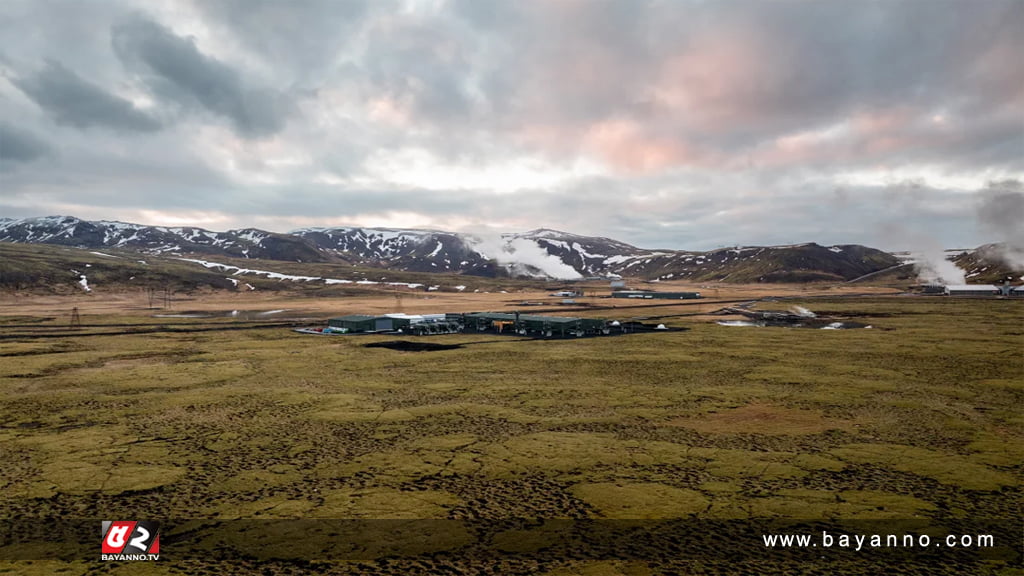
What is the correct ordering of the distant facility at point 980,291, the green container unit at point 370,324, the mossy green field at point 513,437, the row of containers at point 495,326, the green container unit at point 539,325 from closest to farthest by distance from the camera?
the mossy green field at point 513,437, the green container unit at point 539,325, the row of containers at point 495,326, the green container unit at point 370,324, the distant facility at point 980,291

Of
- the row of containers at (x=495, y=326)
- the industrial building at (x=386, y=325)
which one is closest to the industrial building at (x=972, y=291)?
the row of containers at (x=495, y=326)

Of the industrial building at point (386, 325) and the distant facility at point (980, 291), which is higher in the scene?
the distant facility at point (980, 291)

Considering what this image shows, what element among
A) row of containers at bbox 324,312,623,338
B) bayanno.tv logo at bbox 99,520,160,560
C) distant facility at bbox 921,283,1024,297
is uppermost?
distant facility at bbox 921,283,1024,297

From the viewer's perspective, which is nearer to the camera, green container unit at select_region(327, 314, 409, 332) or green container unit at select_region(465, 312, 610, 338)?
green container unit at select_region(465, 312, 610, 338)

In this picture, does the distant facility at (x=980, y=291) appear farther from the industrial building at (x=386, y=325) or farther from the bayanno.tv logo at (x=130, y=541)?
the bayanno.tv logo at (x=130, y=541)

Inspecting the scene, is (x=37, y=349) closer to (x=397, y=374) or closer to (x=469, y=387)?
A: (x=397, y=374)

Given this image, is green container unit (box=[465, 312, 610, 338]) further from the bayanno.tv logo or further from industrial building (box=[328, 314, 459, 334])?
the bayanno.tv logo

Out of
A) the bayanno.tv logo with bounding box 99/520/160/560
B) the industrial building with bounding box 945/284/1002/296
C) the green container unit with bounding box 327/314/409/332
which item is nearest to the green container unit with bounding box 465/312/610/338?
the green container unit with bounding box 327/314/409/332
